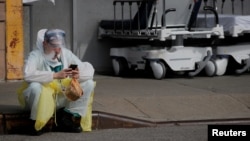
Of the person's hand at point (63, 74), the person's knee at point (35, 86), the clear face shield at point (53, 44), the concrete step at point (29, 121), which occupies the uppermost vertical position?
the clear face shield at point (53, 44)

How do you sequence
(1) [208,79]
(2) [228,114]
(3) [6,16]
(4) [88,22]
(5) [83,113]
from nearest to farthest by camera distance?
(5) [83,113] < (2) [228,114] < (3) [6,16] < (1) [208,79] < (4) [88,22]

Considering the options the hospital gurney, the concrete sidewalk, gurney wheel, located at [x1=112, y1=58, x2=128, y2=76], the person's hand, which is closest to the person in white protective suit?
the person's hand

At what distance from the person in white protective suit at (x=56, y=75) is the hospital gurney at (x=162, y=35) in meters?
3.33

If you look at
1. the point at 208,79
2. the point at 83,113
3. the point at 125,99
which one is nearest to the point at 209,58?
the point at 208,79

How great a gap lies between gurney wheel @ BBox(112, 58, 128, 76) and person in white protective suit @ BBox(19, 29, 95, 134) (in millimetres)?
4076

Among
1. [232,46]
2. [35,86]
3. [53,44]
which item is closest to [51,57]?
[53,44]

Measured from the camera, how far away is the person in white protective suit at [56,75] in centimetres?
721

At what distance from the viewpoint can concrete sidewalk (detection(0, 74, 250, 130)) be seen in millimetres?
8375

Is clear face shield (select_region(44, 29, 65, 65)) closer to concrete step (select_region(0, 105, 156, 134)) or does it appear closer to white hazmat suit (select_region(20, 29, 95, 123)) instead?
white hazmat suit (select_region(20, 29, 95, 123))

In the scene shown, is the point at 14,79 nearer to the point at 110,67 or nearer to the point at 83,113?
the point at 110,67

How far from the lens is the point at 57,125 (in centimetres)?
767

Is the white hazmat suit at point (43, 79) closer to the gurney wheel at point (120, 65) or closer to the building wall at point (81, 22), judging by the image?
the gurney wheel at point (120, 65)

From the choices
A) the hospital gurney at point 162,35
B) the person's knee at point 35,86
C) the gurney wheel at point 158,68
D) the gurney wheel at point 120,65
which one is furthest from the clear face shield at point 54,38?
the gurney wheel at point 120,65

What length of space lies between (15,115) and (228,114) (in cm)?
289
